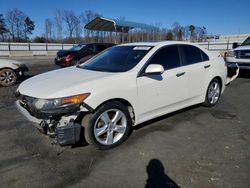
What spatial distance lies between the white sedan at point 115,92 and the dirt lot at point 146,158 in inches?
13.3

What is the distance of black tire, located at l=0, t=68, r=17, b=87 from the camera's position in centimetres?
905

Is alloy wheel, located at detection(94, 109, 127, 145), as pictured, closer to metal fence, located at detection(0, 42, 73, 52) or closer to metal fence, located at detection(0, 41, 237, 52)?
metal fence, located at detection(0, 41, 237, 52)

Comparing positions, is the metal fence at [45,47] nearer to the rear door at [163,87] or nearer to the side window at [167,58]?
the side window at [167,58]

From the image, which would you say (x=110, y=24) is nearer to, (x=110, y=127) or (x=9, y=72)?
(x=9, y=72)

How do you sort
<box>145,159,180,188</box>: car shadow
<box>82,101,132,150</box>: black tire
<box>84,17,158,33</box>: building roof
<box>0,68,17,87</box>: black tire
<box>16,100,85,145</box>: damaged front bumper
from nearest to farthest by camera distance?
<box>145,159,180,188</box>: car shadow → <box>16,100,85,145</box>: damaged front bumper → <box>82,101,132,150</box>: black tire → <box>0,68,17,87</box>: black tire → <box>84,17,158,33</box>: building roof

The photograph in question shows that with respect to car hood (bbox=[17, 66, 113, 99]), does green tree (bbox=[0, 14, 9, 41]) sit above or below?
above

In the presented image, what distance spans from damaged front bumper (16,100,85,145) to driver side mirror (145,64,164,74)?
54.0 inches

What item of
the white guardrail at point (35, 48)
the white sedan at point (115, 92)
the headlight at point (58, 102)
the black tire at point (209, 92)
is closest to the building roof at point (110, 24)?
the white guardrail at point (35, 48)

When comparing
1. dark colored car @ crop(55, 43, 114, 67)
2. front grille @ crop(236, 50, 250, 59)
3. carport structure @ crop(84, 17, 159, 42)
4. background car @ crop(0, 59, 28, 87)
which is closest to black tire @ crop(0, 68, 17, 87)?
background car @ crop(0, 59, 28, 87)

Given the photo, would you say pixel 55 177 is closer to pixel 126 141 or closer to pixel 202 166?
pixel 126 141

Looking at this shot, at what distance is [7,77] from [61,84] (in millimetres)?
6317

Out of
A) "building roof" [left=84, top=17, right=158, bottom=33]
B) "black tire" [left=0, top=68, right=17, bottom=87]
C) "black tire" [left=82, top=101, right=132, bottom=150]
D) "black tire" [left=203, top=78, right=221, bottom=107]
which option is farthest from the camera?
"building roof" [left=84, top=17, right=158, bottom=33]

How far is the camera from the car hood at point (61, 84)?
11.7 feet

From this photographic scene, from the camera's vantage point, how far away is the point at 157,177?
3.17 meters
